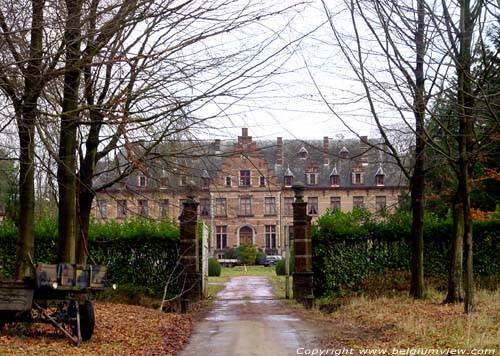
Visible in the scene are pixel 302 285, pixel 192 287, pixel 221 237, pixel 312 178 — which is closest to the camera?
pixel 192 287

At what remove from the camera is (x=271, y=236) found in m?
66.4

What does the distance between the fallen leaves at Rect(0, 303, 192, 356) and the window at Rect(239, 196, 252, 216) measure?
158 feet

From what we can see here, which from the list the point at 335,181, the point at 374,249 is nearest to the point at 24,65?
the point at 374,249

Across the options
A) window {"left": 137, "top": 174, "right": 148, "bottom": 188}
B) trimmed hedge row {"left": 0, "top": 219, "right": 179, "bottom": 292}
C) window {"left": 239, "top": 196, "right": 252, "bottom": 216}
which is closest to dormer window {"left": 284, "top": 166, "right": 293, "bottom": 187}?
window {"left": 239, "top": 196, "right": 252, "bottom": 216}

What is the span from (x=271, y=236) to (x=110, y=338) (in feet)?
182

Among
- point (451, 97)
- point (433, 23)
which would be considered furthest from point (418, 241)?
point (433, 23)

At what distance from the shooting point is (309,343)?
10805 millimetres

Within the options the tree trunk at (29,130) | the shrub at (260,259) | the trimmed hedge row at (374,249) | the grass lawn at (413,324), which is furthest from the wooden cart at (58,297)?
the shrub at (260,259)

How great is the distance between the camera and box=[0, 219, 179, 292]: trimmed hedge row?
1953 centimetres

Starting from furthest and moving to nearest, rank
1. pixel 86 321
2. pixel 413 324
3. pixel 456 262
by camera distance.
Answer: pixel 456 262 < pixel 413 324 < pixel 86 321

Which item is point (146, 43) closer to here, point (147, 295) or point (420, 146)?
point (420, 146)

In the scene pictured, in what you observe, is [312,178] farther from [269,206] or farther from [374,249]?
[374,249]

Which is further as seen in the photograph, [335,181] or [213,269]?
[335,181]

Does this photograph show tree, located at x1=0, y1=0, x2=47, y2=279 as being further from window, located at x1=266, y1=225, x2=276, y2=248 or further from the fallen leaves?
window, located at x1=266, y1=225, x2=276, y2=248
